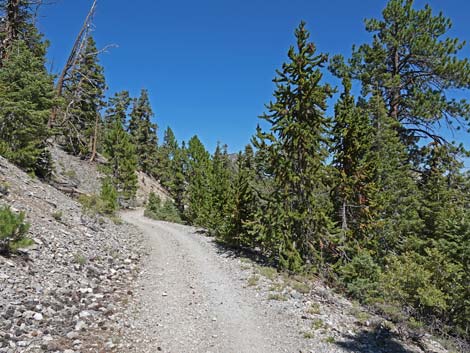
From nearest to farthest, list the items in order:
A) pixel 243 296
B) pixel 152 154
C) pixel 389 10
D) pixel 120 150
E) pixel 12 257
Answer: pixel 12 257 < pixel 243 296 < pixel 389 10 < pixel 120 150 < pixel 152 154

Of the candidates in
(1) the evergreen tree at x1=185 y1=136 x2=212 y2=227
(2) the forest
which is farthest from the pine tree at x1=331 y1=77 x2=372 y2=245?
(1) the evergreen tree at x1=185 y1=136 x2=212 y2=227

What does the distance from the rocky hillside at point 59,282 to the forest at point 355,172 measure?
5.64m

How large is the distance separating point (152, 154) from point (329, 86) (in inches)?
2187

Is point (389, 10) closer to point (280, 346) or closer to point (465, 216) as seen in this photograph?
point (465, 216)

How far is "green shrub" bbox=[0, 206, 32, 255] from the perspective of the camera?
22.2ft

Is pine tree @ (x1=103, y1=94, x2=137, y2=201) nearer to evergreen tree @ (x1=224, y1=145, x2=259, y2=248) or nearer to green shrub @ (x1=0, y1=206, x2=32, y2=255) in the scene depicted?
evergreen tree @ (x1=224, y1=145, x2=259, y2=248)

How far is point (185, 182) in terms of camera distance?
134 feet

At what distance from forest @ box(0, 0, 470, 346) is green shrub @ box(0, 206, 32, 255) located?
8538mm

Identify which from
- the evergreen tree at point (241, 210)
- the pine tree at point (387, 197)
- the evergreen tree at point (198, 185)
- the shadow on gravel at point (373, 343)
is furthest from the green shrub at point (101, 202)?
the pine tree at point (387, 197)

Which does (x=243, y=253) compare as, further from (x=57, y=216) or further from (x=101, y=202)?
(x=101, y=202)

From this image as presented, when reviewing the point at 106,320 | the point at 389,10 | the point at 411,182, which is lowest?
the point at 106,320

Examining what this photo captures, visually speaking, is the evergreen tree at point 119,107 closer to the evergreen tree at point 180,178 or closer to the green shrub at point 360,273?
the evergreen tree at point 180,178

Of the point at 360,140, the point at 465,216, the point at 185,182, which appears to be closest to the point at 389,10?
the point at 360,140

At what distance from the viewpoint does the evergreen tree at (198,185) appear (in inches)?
992
